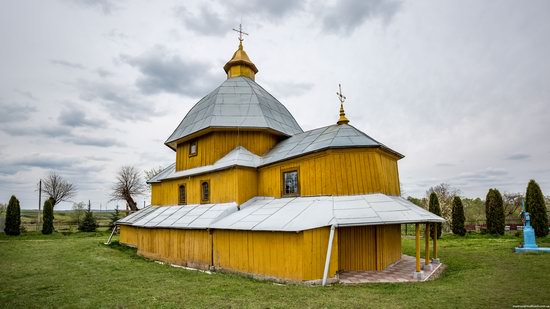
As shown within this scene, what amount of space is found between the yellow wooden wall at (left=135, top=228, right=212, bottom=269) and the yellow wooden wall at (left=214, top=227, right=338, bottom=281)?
1.68 metres

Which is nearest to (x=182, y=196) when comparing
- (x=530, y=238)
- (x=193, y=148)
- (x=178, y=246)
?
(x=193, y=148)

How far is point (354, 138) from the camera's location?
12.0 m

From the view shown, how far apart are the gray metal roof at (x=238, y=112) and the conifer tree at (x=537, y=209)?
15518mm

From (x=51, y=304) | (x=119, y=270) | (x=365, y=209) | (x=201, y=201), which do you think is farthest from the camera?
(x=201, y=201)

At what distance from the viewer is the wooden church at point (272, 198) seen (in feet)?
32.2

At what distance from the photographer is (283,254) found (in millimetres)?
9680

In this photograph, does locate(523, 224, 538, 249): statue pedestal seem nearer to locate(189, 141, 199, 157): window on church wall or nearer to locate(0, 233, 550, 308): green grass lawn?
locate(0, 233, 550, 308): green grass lawn

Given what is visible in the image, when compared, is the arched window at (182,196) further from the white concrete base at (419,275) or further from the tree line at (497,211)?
the tree line at (497,211)

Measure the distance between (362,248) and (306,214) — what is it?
9.13ft

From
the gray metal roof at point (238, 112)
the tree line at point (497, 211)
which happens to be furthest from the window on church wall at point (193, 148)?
the tree line at point (497, 211)

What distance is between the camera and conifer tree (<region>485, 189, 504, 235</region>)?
22328mm

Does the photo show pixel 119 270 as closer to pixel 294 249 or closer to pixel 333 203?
pixel 294 249

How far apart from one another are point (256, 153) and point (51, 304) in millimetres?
9840

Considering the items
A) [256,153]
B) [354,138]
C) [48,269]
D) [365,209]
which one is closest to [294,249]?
[365,209]
